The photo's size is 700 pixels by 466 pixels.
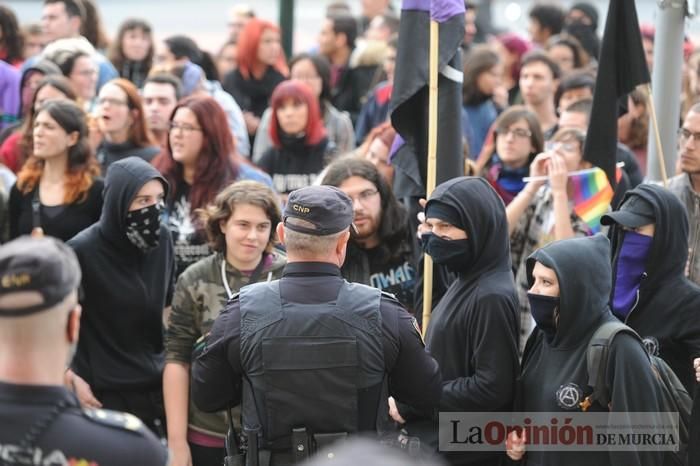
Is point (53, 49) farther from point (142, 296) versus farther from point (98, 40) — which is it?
point (142, 296)

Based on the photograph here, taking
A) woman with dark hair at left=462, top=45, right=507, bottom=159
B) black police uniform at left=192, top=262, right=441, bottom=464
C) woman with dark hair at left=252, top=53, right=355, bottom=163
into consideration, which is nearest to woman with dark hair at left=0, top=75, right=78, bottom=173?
woman with dark hair at left=252, top=53, right=355, bottom=163

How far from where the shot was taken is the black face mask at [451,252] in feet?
17.5

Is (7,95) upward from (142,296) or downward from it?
upward

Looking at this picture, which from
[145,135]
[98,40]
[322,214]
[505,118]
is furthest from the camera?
[98,40]

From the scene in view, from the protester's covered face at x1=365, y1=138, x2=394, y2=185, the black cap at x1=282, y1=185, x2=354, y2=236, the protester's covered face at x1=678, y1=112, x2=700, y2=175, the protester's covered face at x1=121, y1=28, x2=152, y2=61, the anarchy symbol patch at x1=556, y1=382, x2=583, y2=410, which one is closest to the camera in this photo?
the black cap at x1=282, y1=185, x2=354, y2=236

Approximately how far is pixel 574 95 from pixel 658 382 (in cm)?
452

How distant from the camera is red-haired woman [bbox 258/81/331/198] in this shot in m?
9.13

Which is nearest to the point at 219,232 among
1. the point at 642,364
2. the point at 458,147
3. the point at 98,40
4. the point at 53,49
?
the point at 458,147

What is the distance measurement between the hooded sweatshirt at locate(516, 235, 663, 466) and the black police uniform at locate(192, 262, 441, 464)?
24.1 inches

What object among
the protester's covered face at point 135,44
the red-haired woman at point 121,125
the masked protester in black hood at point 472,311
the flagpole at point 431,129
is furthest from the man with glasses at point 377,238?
the protester's covered face at point 135,44

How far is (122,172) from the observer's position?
627cm

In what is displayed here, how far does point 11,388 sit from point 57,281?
330 mm

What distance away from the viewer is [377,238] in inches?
252

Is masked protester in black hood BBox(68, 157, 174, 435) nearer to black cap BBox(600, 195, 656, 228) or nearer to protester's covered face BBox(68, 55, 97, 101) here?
black cap BBox(600, 195, 656, 228)
